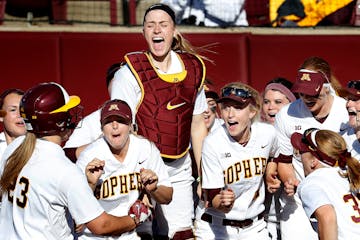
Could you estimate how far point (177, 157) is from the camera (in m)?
6.70

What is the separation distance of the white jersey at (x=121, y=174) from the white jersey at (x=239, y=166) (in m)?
0.60

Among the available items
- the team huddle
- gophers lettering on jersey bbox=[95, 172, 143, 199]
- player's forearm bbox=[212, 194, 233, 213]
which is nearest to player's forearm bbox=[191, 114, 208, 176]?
the team huddle

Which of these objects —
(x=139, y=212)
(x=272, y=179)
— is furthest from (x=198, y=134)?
(x=139, y=212)

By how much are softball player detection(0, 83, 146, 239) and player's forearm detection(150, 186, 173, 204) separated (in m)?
0.89

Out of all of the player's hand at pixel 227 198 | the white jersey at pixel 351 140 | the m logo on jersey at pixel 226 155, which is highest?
the white jersey at pixel 351 140

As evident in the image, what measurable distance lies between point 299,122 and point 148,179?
5.84ft

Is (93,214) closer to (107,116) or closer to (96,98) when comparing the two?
(107,116)

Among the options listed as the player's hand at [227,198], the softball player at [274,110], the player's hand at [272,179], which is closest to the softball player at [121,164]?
the player's hand at [227,198]

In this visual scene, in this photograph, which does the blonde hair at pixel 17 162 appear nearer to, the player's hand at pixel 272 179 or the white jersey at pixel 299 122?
the player's hand at pixel 272 179

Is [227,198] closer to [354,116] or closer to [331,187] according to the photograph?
[354,116]

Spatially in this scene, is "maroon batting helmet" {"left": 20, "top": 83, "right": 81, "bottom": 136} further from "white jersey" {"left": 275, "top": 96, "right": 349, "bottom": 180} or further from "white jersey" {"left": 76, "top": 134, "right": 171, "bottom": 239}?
"white jersey" {"left": 275, "top": 96, "right": 349, "bottom": 180}

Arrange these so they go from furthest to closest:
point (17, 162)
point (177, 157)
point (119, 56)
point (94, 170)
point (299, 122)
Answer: point (119, 56)
point (299, 122)
point (177, 157)
point (94, 170)
point (17, 162)

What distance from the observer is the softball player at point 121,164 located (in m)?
5.94

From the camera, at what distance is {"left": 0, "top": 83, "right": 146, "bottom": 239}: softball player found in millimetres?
4879
